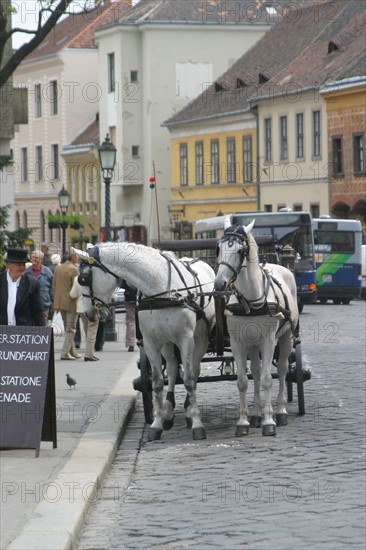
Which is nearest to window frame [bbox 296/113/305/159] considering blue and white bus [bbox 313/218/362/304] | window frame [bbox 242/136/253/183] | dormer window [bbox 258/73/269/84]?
window frame [bbox 242/136/253/183]

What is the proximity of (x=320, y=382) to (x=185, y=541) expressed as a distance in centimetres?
1023

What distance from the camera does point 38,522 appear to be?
357 inches

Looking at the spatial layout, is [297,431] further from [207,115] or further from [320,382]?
[207,115]

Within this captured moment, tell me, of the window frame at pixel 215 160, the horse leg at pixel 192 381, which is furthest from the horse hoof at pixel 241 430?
the window frame at pixel 215 160

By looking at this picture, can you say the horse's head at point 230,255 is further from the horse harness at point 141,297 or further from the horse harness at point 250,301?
the horse harness at point 141,297

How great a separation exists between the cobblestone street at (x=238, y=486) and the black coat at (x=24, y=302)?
1.44 m

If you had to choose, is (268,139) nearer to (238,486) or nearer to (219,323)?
(219,323)

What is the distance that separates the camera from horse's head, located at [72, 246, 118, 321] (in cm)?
1348

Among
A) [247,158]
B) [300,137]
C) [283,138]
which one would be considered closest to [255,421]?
[300,137]

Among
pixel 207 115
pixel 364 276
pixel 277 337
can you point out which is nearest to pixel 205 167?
pixel 207 115

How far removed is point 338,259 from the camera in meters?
46.7

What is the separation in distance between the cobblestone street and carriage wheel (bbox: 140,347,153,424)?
0.23 meters

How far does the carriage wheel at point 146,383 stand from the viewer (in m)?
14.5

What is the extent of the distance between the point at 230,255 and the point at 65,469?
2.80 metres
